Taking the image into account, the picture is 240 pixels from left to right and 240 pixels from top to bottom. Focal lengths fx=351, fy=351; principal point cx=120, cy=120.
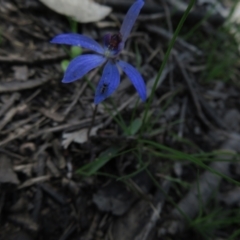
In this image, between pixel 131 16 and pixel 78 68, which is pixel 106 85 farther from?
pixel 131 16

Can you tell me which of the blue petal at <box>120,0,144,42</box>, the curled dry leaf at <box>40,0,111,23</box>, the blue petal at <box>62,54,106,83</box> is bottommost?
the curled dry leaf at <box>40,0,111,23</box>

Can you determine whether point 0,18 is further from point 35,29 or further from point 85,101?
point 85,101

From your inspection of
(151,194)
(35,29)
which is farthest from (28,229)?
(35,29)

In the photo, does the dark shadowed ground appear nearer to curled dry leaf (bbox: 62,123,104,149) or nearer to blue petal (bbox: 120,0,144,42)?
curled dry leaf (bbox: 62,123,104,149)

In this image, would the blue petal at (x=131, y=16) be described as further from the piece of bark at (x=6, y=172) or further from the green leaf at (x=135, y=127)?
the piece of bark at (x=6, y=172)

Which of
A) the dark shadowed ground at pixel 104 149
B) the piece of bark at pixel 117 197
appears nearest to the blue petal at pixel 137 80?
the dark shadowed ground at pixel 104 149

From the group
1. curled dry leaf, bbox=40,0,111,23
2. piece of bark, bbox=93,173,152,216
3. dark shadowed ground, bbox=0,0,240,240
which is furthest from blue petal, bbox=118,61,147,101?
curled dry leaf, bbox=40,0,111,23
